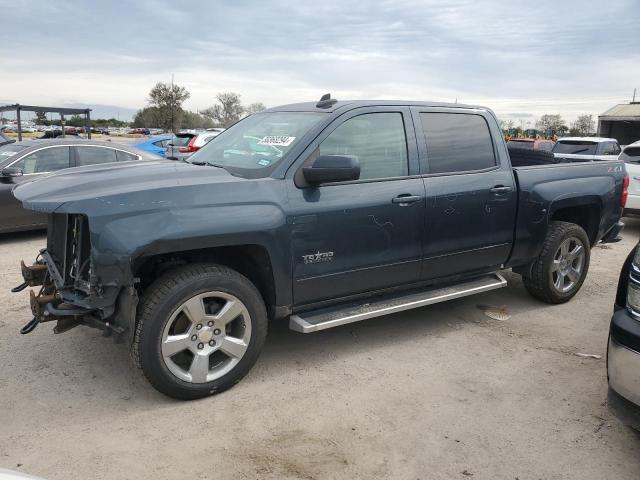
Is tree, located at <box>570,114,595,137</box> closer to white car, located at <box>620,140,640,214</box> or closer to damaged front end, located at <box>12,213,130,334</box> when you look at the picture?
white car, located at <box>620,140,640,214</box>

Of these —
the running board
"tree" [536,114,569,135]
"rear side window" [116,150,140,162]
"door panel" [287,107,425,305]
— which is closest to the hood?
"door panel" [287,107,425,305]

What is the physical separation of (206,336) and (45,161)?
588 cm

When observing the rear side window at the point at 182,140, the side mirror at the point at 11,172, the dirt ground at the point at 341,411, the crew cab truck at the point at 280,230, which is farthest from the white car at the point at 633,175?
the rear side window at the point at 182,140

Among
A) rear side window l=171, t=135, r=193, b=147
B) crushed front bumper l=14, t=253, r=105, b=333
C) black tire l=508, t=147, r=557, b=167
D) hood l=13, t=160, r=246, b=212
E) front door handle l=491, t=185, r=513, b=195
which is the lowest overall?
crushed front bumper l=14, t=253, r=105, b=333

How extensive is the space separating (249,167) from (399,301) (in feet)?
5.15

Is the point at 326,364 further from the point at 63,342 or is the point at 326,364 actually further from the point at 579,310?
the point at 579,310

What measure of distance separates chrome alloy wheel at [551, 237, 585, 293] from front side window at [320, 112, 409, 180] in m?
2.11

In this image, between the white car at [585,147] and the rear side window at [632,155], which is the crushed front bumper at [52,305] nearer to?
the rear side window at [632,155]

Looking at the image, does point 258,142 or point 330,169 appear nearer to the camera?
point 330,169

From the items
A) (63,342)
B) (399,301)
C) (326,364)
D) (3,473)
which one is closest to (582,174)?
(399,301)

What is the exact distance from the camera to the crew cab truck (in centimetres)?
320

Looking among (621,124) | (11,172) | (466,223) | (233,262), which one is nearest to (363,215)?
(233,262)

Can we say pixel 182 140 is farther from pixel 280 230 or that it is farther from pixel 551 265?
pixel 280 230

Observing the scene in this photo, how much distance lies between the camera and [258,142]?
13.7 ft
